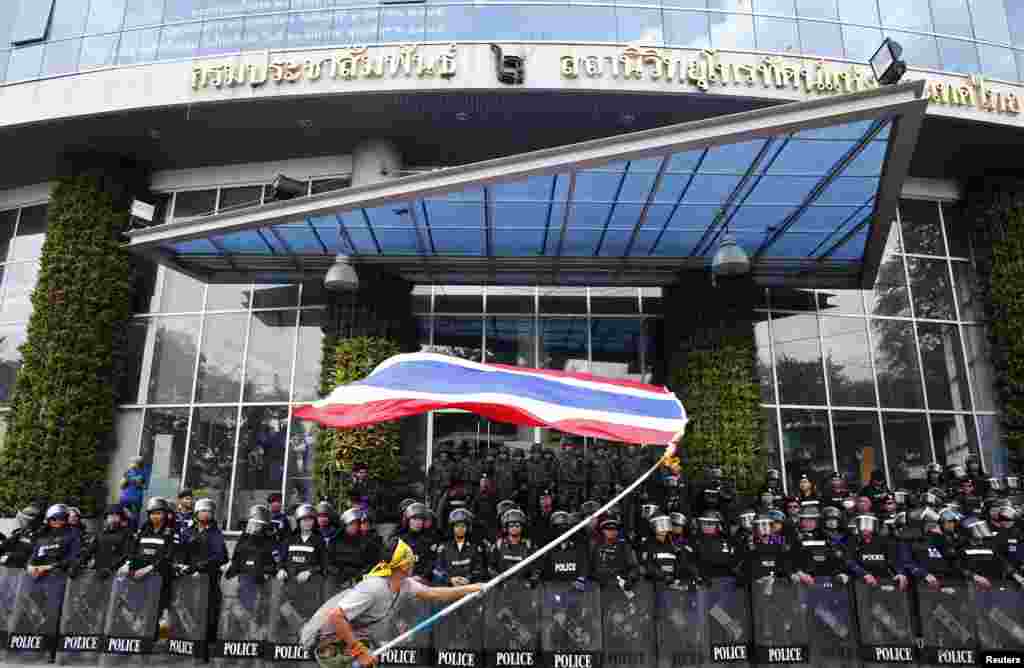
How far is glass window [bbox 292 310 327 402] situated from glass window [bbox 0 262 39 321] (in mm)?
7327

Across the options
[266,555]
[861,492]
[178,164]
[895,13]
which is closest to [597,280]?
[861,492]

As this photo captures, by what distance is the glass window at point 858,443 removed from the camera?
14.4 metres

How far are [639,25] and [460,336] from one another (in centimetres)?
778

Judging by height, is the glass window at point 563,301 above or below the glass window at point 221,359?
→ above

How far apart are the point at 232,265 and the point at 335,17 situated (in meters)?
6.07

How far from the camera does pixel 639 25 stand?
1419 cm

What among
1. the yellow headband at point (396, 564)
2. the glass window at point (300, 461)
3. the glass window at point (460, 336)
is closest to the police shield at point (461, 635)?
the yellow headband at point (396, 564)

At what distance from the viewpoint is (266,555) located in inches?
332

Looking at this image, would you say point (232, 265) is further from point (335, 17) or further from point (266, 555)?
Result: point (266, 555)

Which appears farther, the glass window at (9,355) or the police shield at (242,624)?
the glass window at (9,355)

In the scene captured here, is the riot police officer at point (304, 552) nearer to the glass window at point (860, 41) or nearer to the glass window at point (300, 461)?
the glass window at point (300, 461)

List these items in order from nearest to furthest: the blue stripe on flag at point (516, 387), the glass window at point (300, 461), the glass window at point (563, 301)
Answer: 1. the blue stripe on flag at point (516, 387)
2. the glass window at point (300, 461)
3. the glass window at point (563, 301)

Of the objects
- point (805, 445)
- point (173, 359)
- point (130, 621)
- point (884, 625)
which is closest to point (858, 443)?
point (805, 445)

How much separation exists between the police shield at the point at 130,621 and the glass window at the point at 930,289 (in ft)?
53.7
